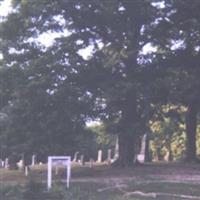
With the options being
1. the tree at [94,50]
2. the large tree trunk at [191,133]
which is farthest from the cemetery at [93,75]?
the large tree trunk at [191,133]

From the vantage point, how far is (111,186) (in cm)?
2233

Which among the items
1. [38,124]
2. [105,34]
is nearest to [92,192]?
[38,124]

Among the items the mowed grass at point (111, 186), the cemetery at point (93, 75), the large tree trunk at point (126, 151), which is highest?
the cemetery at point (93, 75)

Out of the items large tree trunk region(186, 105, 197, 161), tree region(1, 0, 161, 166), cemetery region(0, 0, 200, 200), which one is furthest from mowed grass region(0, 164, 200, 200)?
large tree trunk region(186, 105, 197, 161)

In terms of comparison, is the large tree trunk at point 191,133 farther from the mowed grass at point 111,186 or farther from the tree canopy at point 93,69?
the mowed grass at point 111,186

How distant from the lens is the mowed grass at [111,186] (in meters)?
19.1

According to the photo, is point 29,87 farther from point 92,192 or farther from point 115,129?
point 92,192

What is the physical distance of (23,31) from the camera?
98.9ft

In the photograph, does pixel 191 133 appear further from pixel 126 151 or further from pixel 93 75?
pixel 93 75

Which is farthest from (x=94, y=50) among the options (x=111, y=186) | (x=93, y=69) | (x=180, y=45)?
(x=111, y=186)

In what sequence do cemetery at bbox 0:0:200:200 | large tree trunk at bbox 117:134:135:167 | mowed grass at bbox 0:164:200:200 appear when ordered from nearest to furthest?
mowed grass at bbox 0:164:200:200
cemetery at bbox 0:0:200:200
large tree trunk at bbox 117:134:135:167

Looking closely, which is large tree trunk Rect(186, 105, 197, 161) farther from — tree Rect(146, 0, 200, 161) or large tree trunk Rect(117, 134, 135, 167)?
large tree trunk Rect(117, 134, 135, 167)

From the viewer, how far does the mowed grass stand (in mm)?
19141

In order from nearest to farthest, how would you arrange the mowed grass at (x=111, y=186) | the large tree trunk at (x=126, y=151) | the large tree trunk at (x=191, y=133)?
the mowed grass at (x=111, y=186) → the large tree trunk at (x=126, y=151) → the large tree trunk at (x=191, y=133)
